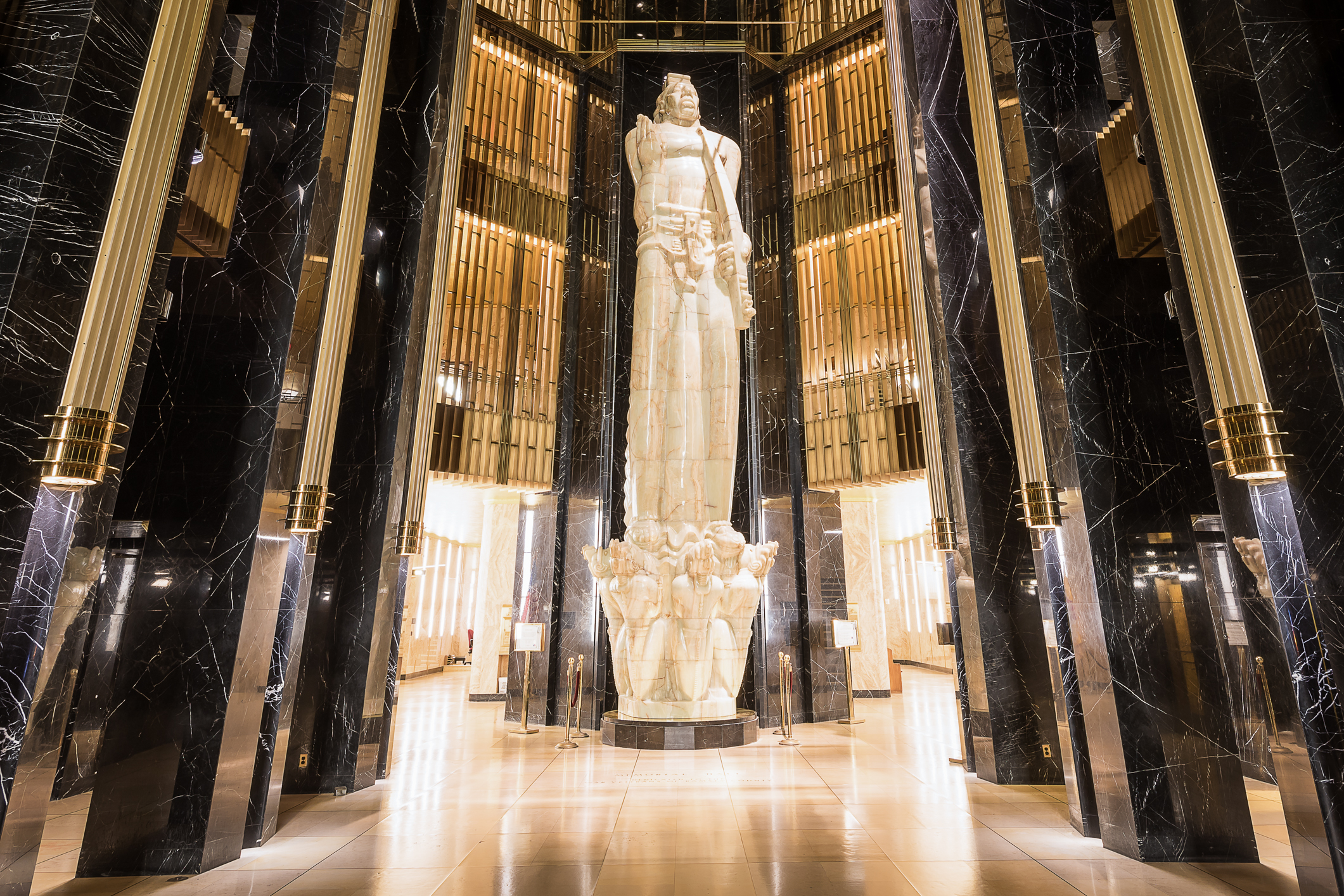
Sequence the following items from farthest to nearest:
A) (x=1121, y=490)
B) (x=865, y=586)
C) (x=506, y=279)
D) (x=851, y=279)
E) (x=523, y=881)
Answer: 1. (x=865, y=586)
2. (x=851, y=279)
3. (x=506, y=279)
4. (x=1121, y=490)
5. (x=523, y=881)

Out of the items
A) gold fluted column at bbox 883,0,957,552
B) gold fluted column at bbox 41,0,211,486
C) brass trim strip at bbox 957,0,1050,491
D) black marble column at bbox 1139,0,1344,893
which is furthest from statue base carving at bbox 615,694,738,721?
gold fluted column at bbox 41,0,211,486

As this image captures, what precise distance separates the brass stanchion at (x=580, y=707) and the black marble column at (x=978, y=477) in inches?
151

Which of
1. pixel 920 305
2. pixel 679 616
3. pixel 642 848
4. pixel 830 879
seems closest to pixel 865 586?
pixel 679 616

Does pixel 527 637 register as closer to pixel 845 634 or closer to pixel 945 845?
pixel 845 634

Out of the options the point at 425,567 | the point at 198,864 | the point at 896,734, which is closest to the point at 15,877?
the point at 198,864

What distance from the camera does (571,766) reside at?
6.00m

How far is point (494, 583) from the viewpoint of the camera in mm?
12086

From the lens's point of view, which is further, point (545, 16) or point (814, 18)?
point (814, 18)

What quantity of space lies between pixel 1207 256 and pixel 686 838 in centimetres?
373

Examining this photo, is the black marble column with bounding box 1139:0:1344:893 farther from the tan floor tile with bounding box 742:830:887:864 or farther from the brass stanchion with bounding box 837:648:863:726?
the brass stanchion with bounding box 837:648:863:726

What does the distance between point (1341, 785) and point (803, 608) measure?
23.4 feet

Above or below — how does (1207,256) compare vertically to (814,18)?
below

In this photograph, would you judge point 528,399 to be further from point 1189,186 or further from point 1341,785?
point 1341,785

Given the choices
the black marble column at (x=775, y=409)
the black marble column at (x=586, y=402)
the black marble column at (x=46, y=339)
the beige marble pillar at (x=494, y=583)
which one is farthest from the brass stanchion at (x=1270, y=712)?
the beige marble pillar at (x=494, y=583)
